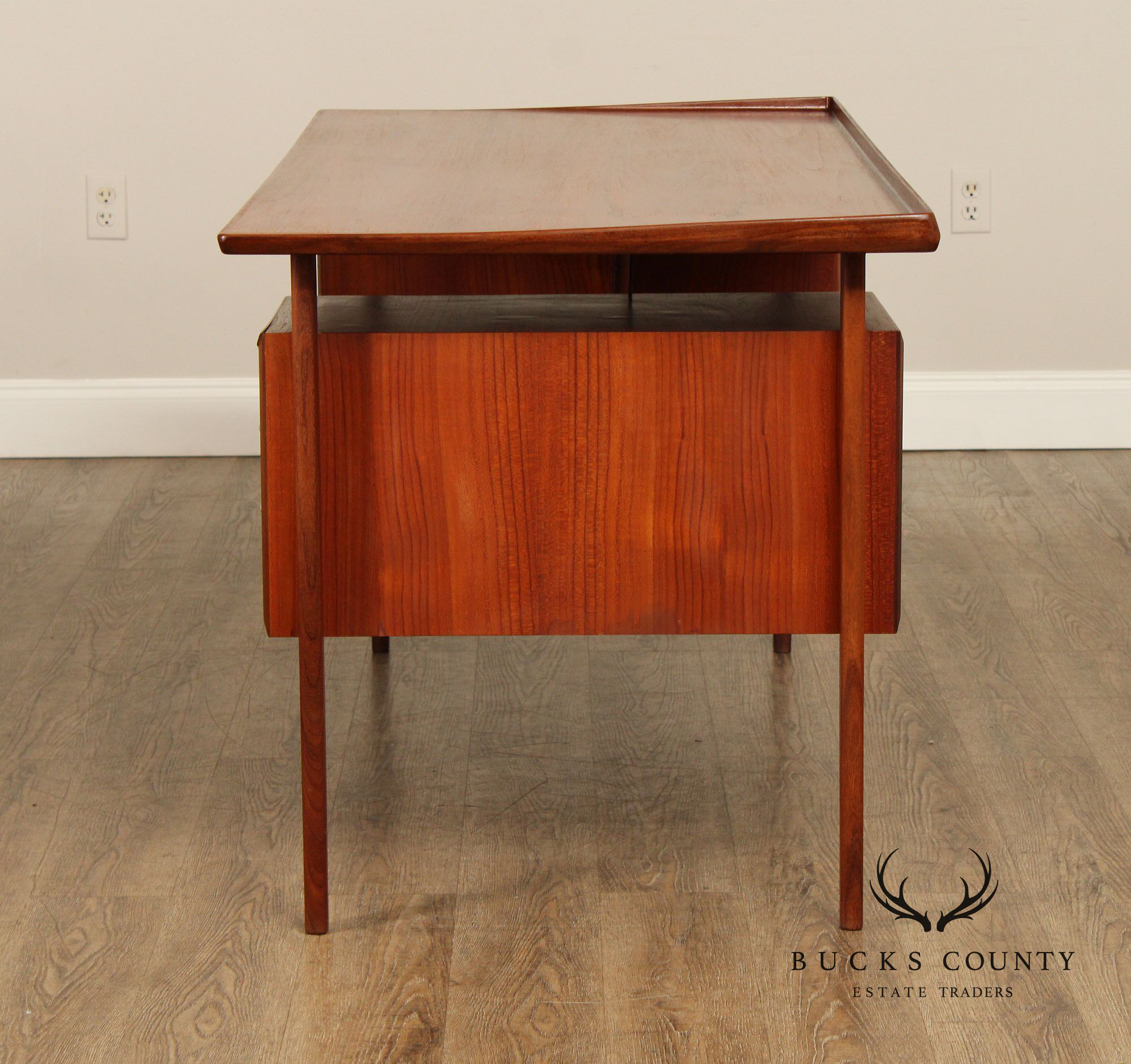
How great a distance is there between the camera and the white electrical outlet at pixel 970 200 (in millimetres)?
2730

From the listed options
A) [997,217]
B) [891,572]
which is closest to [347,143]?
[891,572]

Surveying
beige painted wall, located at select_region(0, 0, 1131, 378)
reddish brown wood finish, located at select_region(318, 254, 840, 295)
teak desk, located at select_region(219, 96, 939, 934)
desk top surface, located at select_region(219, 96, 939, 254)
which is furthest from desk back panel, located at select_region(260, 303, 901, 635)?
beige painted wall, located at select_region(0, 0, 1131, 378)

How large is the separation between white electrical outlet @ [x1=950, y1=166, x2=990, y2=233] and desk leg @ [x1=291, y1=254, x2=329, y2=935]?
177 centimetres

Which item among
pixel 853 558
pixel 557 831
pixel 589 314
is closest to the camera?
pixel 853 558

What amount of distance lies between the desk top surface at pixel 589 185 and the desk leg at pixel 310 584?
70mm

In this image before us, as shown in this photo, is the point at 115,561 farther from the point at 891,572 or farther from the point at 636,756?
the point at 891,572

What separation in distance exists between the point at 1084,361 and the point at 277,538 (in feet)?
6.54

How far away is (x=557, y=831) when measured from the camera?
155cm

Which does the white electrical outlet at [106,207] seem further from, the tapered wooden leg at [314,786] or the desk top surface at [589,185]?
the tapered wooden leg at [314,786]

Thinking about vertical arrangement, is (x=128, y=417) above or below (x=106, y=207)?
below

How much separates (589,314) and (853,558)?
14.1 inches

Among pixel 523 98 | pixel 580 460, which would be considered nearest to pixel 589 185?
pixel 580 460

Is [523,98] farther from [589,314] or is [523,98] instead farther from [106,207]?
[589,314]

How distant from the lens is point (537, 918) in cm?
139
